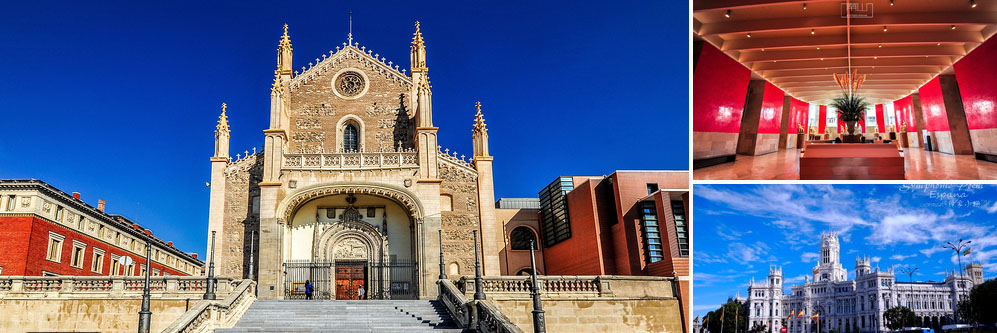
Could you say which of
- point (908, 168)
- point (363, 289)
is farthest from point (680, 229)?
point (908, 168)

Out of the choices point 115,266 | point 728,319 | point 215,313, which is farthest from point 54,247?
point 728,319

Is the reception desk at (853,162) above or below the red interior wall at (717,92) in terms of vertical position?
below

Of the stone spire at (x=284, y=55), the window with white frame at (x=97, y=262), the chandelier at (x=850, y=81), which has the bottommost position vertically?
the chandelier at (x=850, y=81)

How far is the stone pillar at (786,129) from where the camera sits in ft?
69.6

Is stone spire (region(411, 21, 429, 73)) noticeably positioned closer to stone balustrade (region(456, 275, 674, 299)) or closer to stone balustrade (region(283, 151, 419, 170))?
stone balustrade (region(283, 151, 419, 170))

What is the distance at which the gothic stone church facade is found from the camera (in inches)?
1191

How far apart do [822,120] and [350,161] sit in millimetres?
18275

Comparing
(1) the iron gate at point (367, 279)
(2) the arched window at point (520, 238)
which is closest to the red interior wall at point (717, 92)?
(1) the iron gate at point (367, 279)

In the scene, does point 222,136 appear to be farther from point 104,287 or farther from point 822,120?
A: point 822,120

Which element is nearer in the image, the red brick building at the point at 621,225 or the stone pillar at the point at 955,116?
the stone pillar at the point at 955,116

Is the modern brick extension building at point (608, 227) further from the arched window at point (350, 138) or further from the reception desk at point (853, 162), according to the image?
the reception desk at point (853, 162)

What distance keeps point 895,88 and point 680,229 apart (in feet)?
40.1

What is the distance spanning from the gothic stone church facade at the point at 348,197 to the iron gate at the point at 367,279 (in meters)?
0.05

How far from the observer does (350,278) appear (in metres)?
31.3
